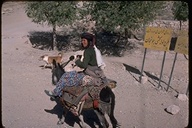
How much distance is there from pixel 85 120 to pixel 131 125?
1025 mm

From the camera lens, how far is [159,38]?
27.4 ft

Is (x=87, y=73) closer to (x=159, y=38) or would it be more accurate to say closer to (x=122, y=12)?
(x=159, y=38)

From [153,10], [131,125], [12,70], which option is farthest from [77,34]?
[131,125]

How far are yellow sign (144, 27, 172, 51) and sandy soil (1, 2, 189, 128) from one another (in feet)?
4.31

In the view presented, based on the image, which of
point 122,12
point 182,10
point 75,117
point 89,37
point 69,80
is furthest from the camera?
point 182,10

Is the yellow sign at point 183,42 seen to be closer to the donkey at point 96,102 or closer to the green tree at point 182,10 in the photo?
the donkey at point 96,102

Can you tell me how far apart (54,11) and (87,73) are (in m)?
6.77

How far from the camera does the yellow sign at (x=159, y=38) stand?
8188 mm

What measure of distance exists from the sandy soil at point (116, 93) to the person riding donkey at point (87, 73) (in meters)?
1.17

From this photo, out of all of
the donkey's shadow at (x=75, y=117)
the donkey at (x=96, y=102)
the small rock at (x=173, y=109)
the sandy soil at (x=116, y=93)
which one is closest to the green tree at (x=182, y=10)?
the sandy soil at (x=116, y=93)

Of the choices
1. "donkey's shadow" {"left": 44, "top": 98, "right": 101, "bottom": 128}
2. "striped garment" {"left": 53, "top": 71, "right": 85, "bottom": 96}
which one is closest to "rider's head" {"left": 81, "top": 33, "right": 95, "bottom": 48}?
"striped garment" {"left": 53, "top": 71, "right": 85, "bottom": 96}

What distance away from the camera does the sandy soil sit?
22.4 feet

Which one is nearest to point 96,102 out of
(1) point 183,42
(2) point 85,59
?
(2) point 85,59

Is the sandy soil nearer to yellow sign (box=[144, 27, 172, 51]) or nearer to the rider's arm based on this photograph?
yellow sign (box=[144, 27, 172, 51])
